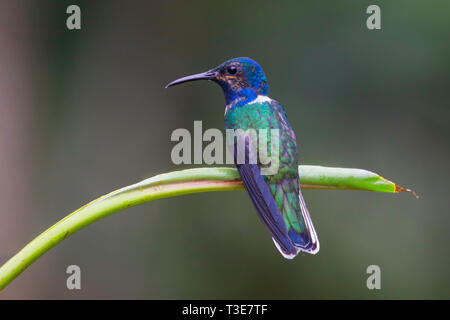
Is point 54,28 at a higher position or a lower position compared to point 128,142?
higher

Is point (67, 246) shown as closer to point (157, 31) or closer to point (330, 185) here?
point (157, 31)

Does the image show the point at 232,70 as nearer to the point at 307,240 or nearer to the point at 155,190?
the point at 307,240

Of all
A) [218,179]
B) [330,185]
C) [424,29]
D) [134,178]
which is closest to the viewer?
[330,185]

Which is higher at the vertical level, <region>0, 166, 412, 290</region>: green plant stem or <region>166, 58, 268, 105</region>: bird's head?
<region>166, 58, 268, 105</region>: bird's head

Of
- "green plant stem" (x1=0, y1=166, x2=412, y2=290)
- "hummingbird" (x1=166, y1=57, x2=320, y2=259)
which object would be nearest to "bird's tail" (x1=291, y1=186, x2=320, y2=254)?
"hummingbird" (x1=166, y1=57, x2=320, y2=259)

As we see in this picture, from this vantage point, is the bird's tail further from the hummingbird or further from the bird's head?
the bird's head

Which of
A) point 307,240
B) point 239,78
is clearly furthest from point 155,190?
point 239,78

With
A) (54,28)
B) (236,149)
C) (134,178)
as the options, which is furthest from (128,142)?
(236,149)
